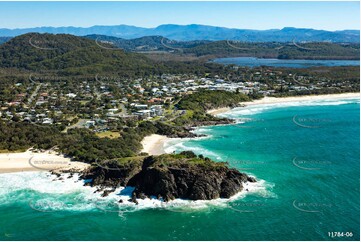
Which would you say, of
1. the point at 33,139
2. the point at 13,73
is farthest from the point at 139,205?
the point at 13,73

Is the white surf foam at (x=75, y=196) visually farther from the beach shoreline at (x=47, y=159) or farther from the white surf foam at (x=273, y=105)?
the white surf foam at (x=273, y=105)

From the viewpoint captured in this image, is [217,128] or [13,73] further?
[13,73]

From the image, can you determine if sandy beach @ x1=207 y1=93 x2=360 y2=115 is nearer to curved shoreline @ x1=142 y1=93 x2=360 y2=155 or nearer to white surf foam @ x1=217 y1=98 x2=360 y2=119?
curved shoreline @ x1=142 y1=93 x2=360 y2=155

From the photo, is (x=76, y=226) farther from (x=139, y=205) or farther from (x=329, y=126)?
(x=329, y=126)

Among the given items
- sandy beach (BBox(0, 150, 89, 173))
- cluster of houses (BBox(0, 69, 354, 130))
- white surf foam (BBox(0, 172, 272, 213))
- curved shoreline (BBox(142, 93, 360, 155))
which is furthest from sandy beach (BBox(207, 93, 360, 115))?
white surf foam (BBox(0, 172, 272, 213))

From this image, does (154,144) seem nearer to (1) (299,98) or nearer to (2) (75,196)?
(2) (75,196)
